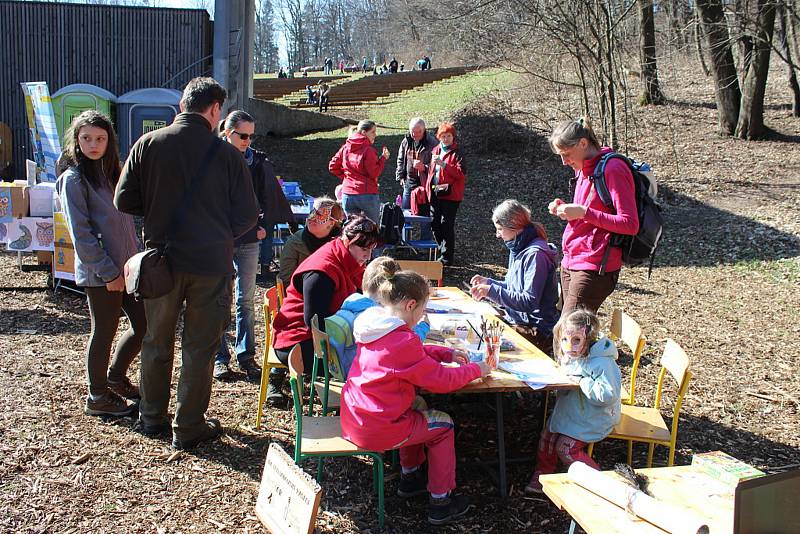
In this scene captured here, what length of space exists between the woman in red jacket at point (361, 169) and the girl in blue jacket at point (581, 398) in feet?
15.6

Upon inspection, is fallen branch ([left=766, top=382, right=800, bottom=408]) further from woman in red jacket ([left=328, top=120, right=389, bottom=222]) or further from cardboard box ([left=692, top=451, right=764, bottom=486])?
woman in red jacket ([left=328, top=120, right=389, bottom=222])

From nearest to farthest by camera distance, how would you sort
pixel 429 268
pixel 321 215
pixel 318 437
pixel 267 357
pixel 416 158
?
pixel 318 437, pixel 267 357, pixel 321 215, pixel 429 268, pixel 416 158

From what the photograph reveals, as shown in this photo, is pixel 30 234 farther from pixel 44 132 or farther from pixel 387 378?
pixel 387 378

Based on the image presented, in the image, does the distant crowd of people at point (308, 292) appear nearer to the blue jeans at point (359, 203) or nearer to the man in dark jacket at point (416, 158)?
the blue jeans at point (359, 203)

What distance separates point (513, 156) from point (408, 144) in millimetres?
6545

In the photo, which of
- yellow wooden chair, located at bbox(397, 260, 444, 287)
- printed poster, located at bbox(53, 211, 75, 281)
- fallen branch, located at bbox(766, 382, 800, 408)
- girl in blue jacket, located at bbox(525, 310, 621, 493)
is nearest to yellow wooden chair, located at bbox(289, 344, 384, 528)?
girl in blue jacket, located at bbox(525, 310, 621, 493)

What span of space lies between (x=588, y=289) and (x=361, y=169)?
4383mm

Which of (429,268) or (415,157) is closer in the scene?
(429,268)

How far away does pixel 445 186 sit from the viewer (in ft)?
28.6

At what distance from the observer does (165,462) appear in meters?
4.05

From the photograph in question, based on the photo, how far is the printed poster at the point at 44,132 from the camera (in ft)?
33.7

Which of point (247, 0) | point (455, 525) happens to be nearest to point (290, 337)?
point (455, 525)

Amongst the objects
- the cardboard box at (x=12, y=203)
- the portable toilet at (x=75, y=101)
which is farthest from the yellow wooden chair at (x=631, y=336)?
the portable toilet at (x=75, y=101)

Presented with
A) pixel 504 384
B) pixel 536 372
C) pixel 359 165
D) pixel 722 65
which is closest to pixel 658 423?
pixel 536 372
